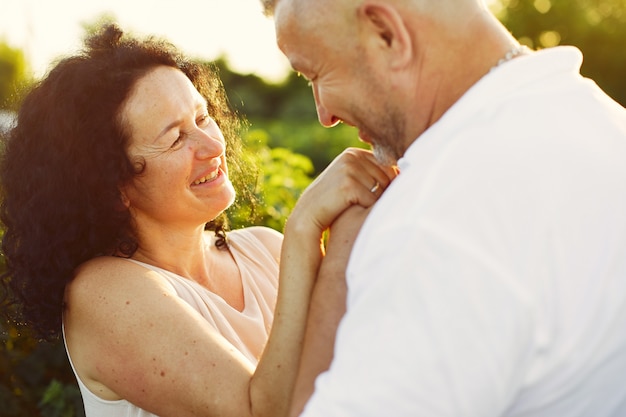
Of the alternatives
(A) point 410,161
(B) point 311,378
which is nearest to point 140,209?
(B) point 311,378

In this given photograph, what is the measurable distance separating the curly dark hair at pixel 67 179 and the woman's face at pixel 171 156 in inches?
2.1

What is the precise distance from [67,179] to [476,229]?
2022 mm

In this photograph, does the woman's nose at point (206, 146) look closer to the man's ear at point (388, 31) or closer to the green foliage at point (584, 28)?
the man's ear at point (388, 31)

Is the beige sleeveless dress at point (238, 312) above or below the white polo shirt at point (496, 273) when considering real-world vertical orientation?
below

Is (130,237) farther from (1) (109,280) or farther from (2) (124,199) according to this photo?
(1) (109,280)

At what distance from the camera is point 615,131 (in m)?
1.98

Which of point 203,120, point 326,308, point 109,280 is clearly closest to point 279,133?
point 203,120

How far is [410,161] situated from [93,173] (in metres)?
1.70

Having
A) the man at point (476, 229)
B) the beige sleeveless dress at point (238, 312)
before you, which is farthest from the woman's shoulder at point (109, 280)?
the man at point (476, 229)

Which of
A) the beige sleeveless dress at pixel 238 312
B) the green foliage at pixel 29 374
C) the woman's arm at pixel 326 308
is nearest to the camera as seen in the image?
the woman's arm at pixel 326 308

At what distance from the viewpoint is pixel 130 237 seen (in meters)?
3.27

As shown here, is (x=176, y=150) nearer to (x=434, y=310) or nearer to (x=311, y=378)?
(x=311, y=378)

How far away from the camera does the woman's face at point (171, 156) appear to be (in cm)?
321

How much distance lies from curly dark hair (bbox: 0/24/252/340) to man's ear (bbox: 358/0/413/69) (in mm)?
1449
